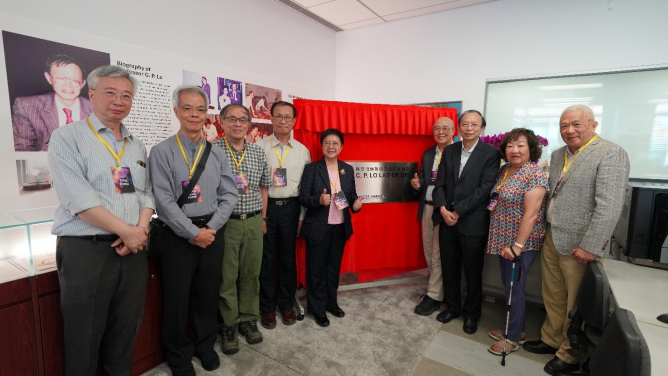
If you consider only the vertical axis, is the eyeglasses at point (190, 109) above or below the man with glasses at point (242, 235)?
above

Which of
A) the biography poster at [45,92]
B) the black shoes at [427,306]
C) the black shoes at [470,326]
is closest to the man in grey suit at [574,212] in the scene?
the black shoes at [470,326]

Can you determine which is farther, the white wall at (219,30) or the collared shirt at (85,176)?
the white wall at (219,30)

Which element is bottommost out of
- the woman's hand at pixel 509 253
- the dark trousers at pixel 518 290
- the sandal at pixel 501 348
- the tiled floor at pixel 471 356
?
the tiled floor at pixel 471 356

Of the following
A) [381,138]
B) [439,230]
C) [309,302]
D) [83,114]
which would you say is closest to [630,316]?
[439,230]

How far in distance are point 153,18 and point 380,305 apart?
340cm

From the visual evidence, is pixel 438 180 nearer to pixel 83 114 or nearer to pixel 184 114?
pixel 184 114

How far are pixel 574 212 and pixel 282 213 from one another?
83.5 inches

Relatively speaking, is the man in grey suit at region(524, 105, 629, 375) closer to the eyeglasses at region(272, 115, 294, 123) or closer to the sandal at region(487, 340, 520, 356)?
the sandal at region(487, 340, 520, 356)

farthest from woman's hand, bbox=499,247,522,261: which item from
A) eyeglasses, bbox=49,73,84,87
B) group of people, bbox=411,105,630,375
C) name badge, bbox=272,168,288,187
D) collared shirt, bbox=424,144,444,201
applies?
eyeglasses, bbox=49,73,84,87

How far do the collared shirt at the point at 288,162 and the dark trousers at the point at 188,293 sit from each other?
0.69m

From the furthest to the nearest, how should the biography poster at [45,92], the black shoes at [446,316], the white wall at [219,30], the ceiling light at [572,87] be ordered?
the ceiling light at [572,87]
the black shoes at [446,316]
the white wall at [219,30]
the biography poster at [45,92]

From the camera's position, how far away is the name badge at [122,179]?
1.65 meters

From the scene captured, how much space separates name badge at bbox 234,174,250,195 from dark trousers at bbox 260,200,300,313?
1.21ft

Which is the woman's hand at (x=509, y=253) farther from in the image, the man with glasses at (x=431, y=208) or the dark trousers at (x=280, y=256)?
the dark trousers at (x=280, y=256)
